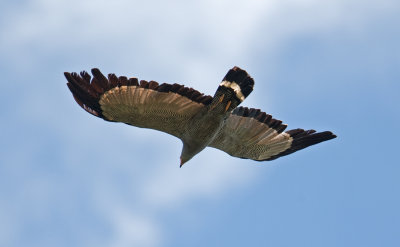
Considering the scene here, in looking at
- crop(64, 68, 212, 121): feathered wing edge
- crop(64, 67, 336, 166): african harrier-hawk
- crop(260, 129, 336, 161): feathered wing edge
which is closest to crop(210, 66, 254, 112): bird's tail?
crop(64, 67, 336, 166): african harrier-hawk

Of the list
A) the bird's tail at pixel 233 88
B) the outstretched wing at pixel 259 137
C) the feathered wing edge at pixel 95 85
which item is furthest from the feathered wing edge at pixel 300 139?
the feathered wing edge at pixel 95 85

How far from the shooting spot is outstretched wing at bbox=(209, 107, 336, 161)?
1570 cm

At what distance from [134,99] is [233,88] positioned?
1889 millimetres

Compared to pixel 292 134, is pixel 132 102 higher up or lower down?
lower down

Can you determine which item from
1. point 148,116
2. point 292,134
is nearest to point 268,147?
point 292,134

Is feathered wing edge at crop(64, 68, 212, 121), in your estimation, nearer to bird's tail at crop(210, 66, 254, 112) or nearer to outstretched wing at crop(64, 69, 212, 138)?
outstretched wing at crop(64, 69, 212, 138)

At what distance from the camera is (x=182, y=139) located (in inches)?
599

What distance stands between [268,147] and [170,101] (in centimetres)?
283

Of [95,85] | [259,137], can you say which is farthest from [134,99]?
[259,137]

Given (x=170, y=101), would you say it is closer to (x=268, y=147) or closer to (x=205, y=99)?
(x=205, y=99)

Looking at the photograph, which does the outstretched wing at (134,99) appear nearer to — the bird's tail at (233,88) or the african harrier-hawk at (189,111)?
the african harrier-hawk at (189,111)

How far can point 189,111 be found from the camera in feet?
48.2

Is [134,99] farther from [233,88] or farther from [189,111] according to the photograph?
[233,88]

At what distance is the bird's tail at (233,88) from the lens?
14.6 meters
